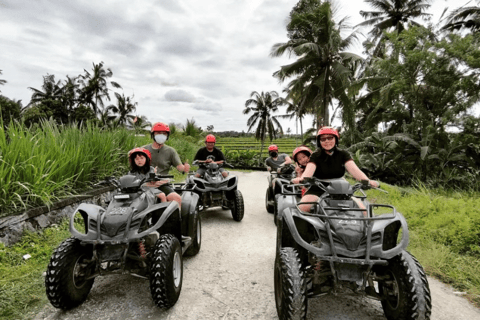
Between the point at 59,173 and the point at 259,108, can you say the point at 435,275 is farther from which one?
the point at 259,108

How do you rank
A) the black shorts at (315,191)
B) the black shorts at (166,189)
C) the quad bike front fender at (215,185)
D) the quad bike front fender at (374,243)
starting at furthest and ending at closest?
the quad bike front fender at (215,185) < the black shorts at (166,189) < the black shorts at (315,191) < the quad bike front fender at (374,243)

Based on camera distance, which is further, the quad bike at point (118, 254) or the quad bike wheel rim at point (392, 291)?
the quad bike at point (118, 254)

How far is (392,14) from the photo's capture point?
22.2 meters

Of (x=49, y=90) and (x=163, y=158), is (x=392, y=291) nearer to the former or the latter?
(x=163, y=158)

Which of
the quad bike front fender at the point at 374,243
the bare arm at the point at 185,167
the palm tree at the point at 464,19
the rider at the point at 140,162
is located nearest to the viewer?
the quad bike front fender at the point at 374,243

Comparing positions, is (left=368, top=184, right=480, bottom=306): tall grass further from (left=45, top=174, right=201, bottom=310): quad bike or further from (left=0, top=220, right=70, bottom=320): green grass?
(left=0, top=220, right=70, bottom=320): green grass

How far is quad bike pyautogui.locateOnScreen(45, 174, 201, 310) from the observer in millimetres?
2244

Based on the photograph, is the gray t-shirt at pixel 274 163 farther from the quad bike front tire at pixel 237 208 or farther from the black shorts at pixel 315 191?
the black shorts at pixel 315 191

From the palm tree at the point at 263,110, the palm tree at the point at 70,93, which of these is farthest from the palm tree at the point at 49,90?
the palm tree at the point at 263,110

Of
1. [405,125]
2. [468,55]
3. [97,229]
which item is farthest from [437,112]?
[97,229]

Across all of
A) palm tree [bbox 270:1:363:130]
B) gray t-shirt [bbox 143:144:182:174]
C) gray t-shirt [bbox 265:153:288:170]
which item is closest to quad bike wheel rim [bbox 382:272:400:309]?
gray t-shirt [bbox 143:144:182:174]

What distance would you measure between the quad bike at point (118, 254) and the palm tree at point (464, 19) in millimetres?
21950

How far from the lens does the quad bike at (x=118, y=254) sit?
2.24 m

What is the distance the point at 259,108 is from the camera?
31359 mm
